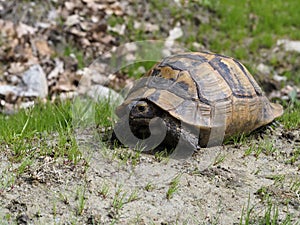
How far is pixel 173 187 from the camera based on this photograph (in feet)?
12.5

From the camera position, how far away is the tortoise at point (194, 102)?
426 cm

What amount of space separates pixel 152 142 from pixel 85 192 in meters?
0.95

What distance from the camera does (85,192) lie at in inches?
146

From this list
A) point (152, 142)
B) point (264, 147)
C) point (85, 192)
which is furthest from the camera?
point (264, 147)

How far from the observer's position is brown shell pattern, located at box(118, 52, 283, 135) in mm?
4281

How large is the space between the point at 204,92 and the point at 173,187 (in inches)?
40.9

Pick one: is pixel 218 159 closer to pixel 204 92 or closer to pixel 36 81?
pixel 204 92

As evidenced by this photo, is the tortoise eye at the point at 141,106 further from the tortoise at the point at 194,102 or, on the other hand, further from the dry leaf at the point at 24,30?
the dry leaf at the point at 24,30

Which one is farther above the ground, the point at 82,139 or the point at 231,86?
the point at 231,86

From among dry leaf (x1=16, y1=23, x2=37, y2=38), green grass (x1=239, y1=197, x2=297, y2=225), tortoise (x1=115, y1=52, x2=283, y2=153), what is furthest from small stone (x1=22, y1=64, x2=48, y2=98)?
green grass (x1=239, y1=197, x2=297, y2=225)

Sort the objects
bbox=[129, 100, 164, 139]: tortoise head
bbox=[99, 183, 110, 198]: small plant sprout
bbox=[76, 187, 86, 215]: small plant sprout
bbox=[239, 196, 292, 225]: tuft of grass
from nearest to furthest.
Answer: bbox=[239, 196, 292, 225]: tuft of grass → bbox=[76, 187, 86, 215]: small plant sprout → bbox=[99, 183, 110, 198]: small plant sprout → bbox=[129, 100, 164, 139]: tortoise head

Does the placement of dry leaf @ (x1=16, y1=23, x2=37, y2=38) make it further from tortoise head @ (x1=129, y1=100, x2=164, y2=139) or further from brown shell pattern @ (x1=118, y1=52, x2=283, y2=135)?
tortoise head @ (x1=129, y1=100, x2=164, y2=139)

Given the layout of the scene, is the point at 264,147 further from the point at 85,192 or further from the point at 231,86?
the point at 85,192

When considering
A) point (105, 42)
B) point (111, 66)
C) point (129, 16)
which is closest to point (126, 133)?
point (111, 66)
